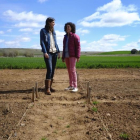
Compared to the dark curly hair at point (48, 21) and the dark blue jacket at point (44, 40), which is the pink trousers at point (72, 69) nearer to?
the dark blue jacket at point (44, 40)

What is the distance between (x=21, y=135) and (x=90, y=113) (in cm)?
156

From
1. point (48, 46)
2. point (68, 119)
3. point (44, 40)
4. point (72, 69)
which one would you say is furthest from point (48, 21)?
point (68, 119)

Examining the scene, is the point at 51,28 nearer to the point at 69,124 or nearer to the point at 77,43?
the point at 77,43

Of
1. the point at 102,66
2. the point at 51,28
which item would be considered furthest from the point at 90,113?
the point at 102,66

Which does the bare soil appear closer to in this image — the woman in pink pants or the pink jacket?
the woman in pink pants

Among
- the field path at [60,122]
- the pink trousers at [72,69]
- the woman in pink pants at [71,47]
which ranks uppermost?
the woman in pink pants at [71,47]

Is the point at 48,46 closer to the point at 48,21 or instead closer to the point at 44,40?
the point at 44,40

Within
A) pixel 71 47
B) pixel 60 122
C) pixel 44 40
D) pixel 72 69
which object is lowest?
pixel 60 122

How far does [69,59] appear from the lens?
612 cm

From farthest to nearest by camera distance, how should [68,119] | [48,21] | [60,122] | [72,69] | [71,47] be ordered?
[72,69] → [71,47] → [48,21] → [68,119] → [60,122]

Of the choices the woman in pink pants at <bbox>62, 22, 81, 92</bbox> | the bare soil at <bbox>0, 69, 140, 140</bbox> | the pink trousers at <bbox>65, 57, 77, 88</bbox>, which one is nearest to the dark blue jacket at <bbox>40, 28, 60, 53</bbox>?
the woman in pink pants at <bbox>62, 22, 81, 92</bbox>

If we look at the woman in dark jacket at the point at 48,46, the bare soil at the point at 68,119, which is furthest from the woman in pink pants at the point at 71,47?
the bare soil at the point at 68,119

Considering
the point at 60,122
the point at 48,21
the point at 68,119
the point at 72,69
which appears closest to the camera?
the point at 60,122

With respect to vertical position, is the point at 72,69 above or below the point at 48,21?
below
